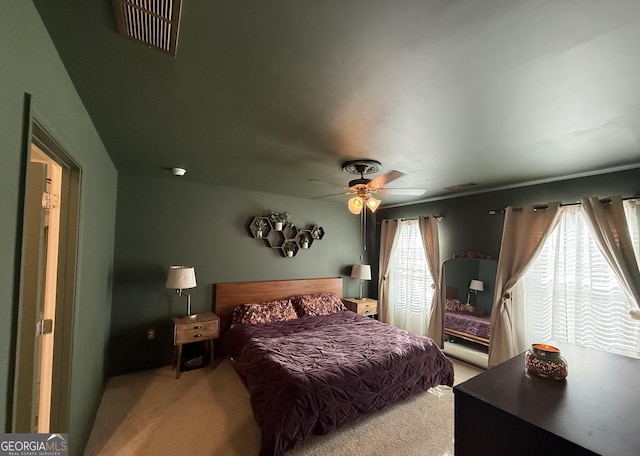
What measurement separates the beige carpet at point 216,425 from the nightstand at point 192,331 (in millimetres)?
385

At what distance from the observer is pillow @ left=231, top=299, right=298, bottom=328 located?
11.8 feet

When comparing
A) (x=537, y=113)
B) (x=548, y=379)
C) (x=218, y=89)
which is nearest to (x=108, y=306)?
(x=218, y=89)

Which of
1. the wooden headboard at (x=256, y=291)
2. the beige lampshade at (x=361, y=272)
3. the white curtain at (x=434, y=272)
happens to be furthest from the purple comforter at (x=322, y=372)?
the beige lampshade at (x=361, y=272)

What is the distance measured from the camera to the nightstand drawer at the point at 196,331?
123 inches

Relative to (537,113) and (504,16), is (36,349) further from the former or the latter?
(537,113)

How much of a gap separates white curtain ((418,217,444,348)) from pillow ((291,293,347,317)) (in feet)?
4.80

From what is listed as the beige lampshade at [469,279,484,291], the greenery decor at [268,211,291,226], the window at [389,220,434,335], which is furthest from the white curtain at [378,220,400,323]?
the greenery decor at [268,211,291,226]

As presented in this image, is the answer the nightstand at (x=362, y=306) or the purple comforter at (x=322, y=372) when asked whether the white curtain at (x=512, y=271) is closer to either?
the purple comforter at (x=322, y=372)

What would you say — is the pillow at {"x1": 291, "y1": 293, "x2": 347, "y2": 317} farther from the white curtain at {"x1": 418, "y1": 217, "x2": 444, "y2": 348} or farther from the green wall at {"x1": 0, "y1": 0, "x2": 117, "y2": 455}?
the green wall at {"x1": 0, "y1": 0, "x2": 117, "y2": 455}

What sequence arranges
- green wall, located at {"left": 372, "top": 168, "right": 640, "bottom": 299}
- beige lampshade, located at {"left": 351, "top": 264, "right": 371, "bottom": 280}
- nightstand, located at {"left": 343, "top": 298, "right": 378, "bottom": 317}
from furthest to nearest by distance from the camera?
beige lampshade, located at {"left": 351, "top": 264, "right": 371, "bottom": 280} → nightstand, located at {"left": 343, "top": 298, "right": 378, "bottom": 317} → green wall, located at {"left": 372, "top": 168, "right": 640, "bottom": 299}

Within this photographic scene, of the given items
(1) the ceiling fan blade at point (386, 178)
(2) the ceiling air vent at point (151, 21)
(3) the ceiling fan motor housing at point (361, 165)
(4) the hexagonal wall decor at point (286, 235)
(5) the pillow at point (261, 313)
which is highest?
(2) the ceiling air vent at point (151, 21)

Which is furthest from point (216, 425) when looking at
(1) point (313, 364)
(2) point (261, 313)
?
(2) point (261, 313)

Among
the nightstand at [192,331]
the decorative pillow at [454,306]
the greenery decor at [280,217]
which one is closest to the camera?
the nightstand at [192,331]

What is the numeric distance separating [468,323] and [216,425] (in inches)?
136
